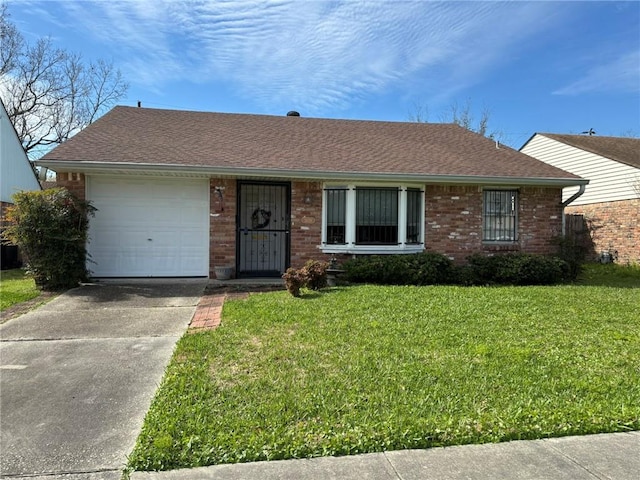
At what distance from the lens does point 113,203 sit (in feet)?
31.2

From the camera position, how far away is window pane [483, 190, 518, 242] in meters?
10.8

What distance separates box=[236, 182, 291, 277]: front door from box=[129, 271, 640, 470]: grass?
425 cm

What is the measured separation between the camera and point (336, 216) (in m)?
10.1

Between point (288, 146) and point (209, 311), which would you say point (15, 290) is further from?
point (288, 146)

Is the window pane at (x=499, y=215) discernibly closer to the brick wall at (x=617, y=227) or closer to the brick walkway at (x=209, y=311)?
the brick walkway at (x=209, y=311)

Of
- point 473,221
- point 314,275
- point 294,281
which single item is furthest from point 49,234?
point 473,221

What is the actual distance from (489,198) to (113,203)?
360 inches

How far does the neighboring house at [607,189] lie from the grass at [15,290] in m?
15.4

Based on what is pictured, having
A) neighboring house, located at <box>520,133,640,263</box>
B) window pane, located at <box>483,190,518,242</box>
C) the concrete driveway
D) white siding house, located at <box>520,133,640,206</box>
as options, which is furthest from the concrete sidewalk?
neighboring house, located at <box>520,133,640,263</box>

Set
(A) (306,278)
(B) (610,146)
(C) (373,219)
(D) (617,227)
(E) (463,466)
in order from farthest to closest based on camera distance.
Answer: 1. (B) (610,146)
2. (D) (617,227)
3. (C) (373,219)
4. (A) (306,278)
5. (E) (463,466)

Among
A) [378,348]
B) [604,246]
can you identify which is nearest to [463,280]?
[378,348]

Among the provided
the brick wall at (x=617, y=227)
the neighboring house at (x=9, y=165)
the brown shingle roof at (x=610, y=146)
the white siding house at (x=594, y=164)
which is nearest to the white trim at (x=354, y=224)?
the white siding house at (x=594, y=164)

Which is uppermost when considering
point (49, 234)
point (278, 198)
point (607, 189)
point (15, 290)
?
point (607, 189)

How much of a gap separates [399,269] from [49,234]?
7084 mm
